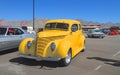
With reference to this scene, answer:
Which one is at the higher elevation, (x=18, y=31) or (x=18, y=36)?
(x=18, y=31)

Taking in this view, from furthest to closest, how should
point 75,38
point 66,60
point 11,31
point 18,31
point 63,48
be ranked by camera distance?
point 18,31
point 11,31
point 75,38
point 66,60
point 63,48

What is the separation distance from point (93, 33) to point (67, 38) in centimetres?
2354

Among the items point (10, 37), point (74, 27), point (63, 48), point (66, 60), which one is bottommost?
point (66, 60)

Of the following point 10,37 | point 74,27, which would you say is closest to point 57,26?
point 74,27

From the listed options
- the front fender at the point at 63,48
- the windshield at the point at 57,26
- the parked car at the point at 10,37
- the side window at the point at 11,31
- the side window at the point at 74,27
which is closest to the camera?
the front fender at the point at 63,48

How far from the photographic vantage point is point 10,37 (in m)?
11.8

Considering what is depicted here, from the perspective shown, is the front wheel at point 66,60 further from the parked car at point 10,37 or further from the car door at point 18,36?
the car door at point 18,36

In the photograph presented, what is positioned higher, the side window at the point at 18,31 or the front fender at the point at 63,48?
the side window at the point at 18,31

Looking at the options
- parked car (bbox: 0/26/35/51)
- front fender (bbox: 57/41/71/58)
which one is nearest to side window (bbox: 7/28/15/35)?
parked car (bbox: 0/26/35/51)

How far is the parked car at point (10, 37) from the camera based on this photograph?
1116 centimetres

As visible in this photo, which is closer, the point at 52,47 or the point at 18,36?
the point at 52,47

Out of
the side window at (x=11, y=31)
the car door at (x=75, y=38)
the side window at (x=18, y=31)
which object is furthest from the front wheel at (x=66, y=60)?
the side window at (x=18, y=31)

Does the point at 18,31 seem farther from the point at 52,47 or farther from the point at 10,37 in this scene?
the point at 52,47

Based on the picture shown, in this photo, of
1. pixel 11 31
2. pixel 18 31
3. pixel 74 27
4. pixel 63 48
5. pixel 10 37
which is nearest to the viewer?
pixel 63 48
